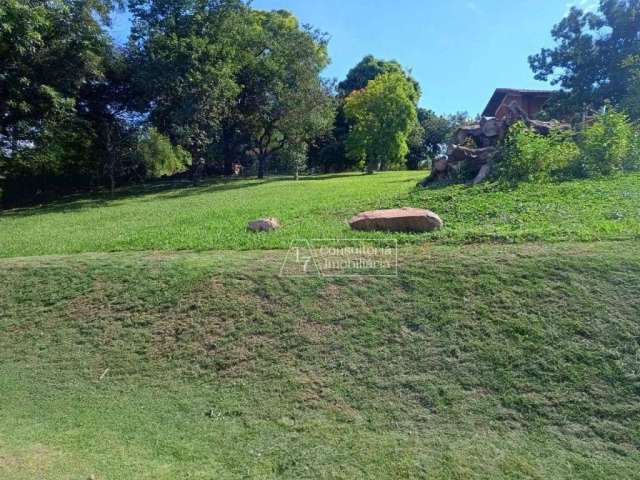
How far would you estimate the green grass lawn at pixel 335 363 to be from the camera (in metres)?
2.45

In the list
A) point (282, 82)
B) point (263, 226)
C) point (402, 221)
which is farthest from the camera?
point (282, 82)

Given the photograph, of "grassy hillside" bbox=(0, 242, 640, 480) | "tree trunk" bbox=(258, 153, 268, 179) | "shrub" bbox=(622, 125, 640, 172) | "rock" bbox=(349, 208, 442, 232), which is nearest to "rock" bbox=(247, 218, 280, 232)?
"rock" bbox=(349, 208, 442, 232)

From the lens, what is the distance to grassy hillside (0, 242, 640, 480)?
2.44 m

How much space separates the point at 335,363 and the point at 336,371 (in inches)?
3.0

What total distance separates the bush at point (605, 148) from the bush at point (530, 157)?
0.74ft

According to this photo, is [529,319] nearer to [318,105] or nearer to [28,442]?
[28,442]

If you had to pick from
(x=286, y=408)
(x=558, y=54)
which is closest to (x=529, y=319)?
(x=286, y=408)

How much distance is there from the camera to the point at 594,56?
15531 mm

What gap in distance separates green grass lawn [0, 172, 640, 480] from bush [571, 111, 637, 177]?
12.0ft

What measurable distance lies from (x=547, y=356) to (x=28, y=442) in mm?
3627

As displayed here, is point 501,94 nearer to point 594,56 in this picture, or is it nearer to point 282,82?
point 594,56

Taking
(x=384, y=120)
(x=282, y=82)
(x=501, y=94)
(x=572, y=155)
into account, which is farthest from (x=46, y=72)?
(x=501, y=94)

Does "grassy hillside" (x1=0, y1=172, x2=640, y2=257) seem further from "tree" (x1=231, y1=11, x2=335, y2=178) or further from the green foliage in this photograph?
"tree" (x1=231, y1=11, x2=335, y2=178)

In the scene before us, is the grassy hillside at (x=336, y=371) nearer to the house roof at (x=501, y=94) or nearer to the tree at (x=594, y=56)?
the tree at (x=594, y=56)
